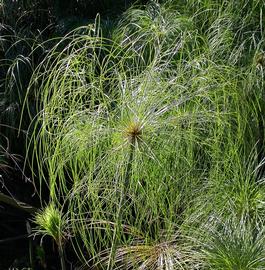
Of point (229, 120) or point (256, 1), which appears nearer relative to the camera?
point (229, 120)

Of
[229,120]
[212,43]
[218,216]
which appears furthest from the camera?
[212,43]

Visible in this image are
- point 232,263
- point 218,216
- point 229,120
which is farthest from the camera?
point 229,120

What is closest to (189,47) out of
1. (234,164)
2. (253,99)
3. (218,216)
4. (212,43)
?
(212,43)

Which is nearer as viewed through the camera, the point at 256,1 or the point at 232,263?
the point at 232,263

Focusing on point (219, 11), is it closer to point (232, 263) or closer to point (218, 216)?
point (218, 216)

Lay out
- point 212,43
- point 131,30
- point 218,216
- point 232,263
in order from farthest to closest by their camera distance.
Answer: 1. point 131,30
2. point 212,43
3. point 218,216
4. point 232,263

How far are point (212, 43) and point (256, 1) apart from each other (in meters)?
0.18

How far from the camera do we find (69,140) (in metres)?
1.35

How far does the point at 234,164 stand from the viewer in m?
1.40

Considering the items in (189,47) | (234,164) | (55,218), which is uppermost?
(189,47)

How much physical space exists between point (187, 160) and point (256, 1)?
548 mm

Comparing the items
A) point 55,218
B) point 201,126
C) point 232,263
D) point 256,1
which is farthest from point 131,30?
point 232,263

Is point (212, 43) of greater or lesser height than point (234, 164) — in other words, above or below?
above

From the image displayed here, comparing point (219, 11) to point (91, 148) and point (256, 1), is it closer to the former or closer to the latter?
point (256, 1)
